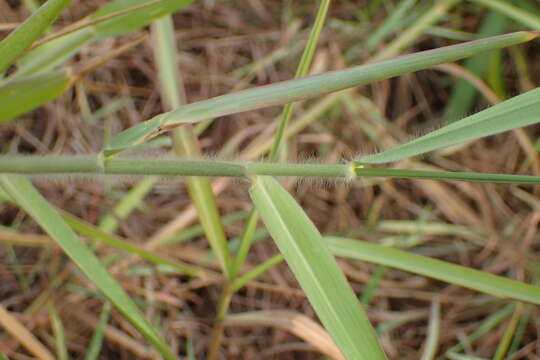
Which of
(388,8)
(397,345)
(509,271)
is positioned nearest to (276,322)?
(397,345)

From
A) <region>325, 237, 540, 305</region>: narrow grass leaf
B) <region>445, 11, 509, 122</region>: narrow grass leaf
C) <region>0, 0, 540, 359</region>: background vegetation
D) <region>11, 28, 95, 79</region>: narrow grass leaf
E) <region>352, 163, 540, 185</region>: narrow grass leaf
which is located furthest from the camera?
<region>445, 11, 509, 122</region>: narrow grass leaf

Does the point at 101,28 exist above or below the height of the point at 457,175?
above


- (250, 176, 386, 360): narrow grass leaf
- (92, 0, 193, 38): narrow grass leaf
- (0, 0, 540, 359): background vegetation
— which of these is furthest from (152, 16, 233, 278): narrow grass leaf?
(250, 176, 386, 360): narrow grass leaf

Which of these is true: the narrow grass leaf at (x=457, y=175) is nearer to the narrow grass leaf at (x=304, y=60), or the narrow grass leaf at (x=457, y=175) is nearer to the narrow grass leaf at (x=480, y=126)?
the narrow grass leaf at (x=480, y=126)

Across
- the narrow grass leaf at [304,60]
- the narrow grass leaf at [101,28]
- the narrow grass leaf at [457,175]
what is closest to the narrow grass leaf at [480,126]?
the narrow grass leaf at [457,175]

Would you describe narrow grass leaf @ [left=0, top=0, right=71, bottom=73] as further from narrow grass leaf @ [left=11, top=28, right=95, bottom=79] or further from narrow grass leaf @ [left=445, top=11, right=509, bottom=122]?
narrow grass leaf @ [left=445, top=11, right=509, bottom=122]

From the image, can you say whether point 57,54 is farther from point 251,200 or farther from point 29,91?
point 251,200

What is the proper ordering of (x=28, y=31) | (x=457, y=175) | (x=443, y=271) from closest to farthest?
(x=457, y=175)
(x=28, y=31)
(x=443, y=271)

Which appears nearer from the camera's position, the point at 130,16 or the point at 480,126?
the point at 480,126

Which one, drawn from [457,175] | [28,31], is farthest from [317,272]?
[28,31]
